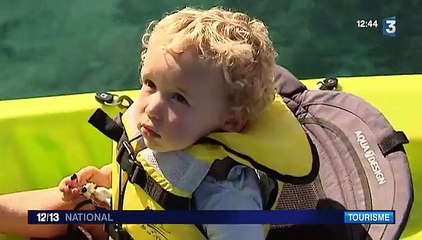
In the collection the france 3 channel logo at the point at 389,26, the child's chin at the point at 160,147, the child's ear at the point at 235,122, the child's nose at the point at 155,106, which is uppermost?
the child's nose at the point at 155,106

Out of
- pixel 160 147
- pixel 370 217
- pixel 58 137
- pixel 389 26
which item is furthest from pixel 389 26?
pixel 160 147

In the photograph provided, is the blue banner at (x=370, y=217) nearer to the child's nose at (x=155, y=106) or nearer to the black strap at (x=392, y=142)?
the black strap at (x=392, y=142)

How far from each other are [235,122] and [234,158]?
0.04m

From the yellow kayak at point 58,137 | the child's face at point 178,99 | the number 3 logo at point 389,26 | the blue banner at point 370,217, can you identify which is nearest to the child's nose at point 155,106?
the child's face at point 178,99

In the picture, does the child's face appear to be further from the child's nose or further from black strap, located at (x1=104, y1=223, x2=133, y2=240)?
black strap, located at (x1=104, y1=223, x2=133, y2=240)

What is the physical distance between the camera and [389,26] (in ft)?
7.47

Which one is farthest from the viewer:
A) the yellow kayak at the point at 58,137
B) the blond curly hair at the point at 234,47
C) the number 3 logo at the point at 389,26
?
the number 3 logo at the point at 389,26

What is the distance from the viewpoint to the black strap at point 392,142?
1086mm

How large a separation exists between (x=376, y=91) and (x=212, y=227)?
0.51 metres

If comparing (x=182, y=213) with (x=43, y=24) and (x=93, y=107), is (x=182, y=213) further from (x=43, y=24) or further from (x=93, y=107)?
(x=43, y=24)

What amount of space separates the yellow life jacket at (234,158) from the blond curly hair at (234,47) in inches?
1.3

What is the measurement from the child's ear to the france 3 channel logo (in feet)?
4.52

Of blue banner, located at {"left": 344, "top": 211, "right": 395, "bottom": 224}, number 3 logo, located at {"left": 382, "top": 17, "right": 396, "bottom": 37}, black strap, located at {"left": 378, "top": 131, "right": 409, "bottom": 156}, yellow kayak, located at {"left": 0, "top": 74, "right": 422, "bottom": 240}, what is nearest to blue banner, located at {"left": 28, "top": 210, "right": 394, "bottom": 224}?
blue banner, located at {"left": 344, "top": 211, "right": 395, "bottom": 224}

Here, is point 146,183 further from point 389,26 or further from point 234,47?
point 389,26
